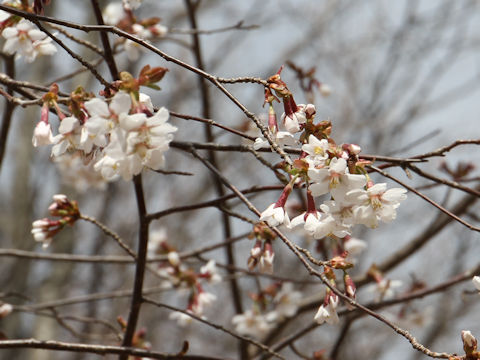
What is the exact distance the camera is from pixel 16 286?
5770 mm

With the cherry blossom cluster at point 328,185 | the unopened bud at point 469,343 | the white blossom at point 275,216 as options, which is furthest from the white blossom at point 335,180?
the unopened bud at point 469,343

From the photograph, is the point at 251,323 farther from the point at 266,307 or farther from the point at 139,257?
the point at 139,257

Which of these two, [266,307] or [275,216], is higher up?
[266,307]

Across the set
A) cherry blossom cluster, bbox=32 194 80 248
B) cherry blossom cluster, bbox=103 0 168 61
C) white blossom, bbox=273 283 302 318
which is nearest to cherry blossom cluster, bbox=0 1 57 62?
cherry blossom cluster, bbox=103 0 168 61

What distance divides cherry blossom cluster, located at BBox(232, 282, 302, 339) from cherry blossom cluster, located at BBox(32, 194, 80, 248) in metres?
1.14

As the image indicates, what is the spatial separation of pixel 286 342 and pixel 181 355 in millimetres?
653

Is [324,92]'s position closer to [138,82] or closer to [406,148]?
[406,148]

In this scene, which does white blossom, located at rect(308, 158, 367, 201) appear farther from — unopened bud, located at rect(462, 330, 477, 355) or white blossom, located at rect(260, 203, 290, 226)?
unopened bud, located at rect(462, 330, 477, 355)

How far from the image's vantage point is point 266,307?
8.91 feet

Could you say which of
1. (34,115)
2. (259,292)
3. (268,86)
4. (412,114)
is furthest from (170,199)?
(268,86)

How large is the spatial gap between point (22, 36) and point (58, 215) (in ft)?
1.84

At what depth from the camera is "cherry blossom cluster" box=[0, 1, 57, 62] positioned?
1.62 meters

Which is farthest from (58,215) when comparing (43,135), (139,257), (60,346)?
(43,135)

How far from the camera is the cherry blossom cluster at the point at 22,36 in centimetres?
162
